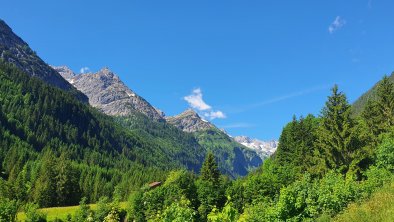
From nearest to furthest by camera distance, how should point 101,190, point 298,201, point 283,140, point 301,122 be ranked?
point 298,201 < point 301,122 < point 283,140 < point 101,190

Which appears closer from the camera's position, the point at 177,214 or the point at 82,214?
the point at 177,214

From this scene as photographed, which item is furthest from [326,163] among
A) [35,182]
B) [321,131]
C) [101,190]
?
[101,190]

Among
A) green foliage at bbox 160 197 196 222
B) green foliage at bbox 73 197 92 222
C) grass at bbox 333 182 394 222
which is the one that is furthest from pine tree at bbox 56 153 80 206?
grass at bbox 333 182 394 222

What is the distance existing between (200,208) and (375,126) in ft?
131

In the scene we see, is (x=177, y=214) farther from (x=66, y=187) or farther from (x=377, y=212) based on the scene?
(x=66, y=187)

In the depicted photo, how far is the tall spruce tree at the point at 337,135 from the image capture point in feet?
172

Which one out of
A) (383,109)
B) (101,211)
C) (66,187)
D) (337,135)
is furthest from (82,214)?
(383,109)

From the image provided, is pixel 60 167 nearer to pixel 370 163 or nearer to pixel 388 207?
pixel 370 163

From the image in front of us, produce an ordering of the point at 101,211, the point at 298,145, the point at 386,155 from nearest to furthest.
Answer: the point at 386,155
the point at 298,145
the point at 101,211

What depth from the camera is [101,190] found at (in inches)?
6225

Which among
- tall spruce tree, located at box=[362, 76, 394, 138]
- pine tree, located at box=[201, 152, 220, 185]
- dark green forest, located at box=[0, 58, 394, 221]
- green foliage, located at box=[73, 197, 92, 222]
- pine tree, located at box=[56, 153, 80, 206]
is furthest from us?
pine tree, located at box=[56, 153, 80, 206]

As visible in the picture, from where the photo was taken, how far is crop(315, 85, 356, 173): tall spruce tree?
52.5 meters

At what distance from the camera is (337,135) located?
53125mm

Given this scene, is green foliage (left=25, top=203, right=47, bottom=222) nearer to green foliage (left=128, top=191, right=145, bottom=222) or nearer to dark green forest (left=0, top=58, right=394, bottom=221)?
dark green forest (left=0, top=58, right=394, bottom=221)
